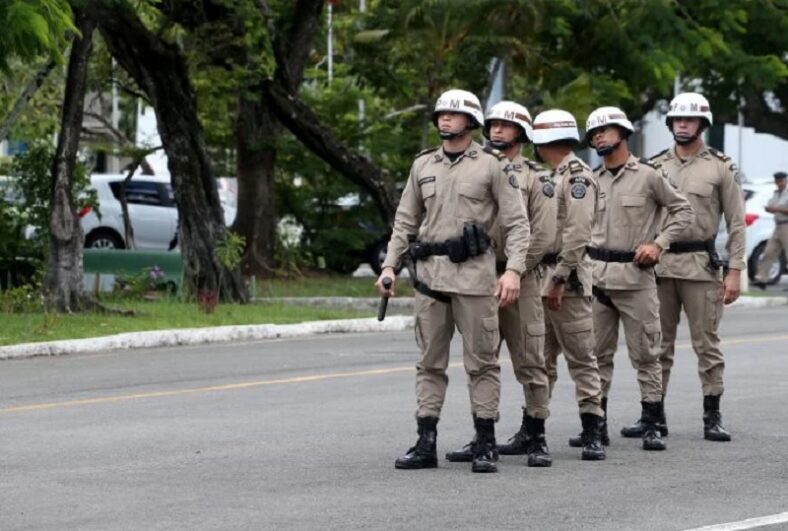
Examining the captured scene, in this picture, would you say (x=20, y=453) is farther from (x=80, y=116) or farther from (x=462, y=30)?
(x=462, y=30)

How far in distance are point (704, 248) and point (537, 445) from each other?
6.67 feet

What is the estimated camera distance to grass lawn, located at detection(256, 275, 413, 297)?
26016mm

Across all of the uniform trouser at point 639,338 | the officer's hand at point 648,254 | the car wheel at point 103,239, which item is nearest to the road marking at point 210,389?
the uniform trouser at point 639,338

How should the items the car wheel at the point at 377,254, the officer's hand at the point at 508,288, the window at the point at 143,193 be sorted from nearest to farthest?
1. the officer's hand at the point at 508,288
2. the car wheel at the point at 377,254
3. the window at the point at 143,193

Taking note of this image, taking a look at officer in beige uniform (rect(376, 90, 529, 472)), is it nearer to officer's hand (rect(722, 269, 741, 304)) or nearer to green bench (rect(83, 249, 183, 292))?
officer's hand (rect(722, 269, 741, 304))

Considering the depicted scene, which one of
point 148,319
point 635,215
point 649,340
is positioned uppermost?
point 635,215

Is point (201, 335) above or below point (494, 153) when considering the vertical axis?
below

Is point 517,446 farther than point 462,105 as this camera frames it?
Yes

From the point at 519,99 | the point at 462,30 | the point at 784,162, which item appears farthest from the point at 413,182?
the point at 784,162

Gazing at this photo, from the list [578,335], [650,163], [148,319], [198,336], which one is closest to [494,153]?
[578,335]

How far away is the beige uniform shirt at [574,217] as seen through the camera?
10.4m

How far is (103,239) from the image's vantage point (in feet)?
106

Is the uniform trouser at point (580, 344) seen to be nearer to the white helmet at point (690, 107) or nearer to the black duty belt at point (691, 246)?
the black duty belt at point (691, 246)

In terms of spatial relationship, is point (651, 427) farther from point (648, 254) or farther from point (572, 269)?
point (572, 269)
